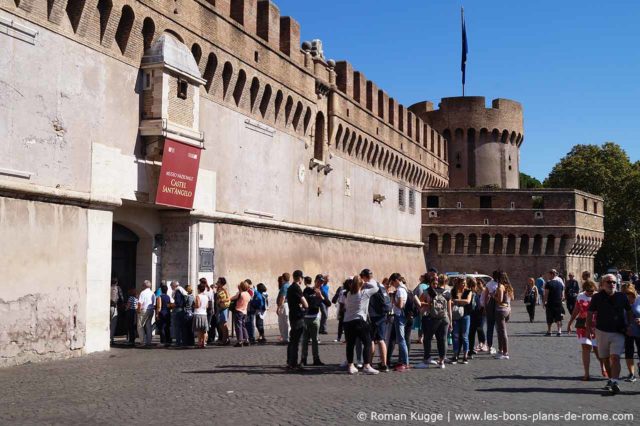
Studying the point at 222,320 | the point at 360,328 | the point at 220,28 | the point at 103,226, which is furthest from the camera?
the point at 220,28

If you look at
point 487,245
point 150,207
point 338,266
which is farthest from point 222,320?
point 487,245

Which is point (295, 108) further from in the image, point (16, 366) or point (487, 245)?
point (487, 245)

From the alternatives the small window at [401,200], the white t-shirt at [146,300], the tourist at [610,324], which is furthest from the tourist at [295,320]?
the small window at [401,200]

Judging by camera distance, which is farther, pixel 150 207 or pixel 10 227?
pixel 150 207

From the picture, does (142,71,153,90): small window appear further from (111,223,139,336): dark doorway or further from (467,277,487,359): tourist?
(467,277,487,359): tourist

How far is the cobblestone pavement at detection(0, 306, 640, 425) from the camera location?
7.27m

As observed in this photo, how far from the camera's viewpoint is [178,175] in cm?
1516

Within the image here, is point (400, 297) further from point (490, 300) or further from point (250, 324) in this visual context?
point (250, 324)

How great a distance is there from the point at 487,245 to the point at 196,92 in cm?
2974

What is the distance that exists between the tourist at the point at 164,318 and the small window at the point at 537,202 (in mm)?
32352

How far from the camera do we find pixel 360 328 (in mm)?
10219

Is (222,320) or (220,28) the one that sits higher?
(220,28)

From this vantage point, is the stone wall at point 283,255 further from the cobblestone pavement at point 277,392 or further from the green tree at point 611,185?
the green tree at point 611,185

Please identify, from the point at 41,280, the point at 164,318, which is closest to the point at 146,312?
the point at 164,318
